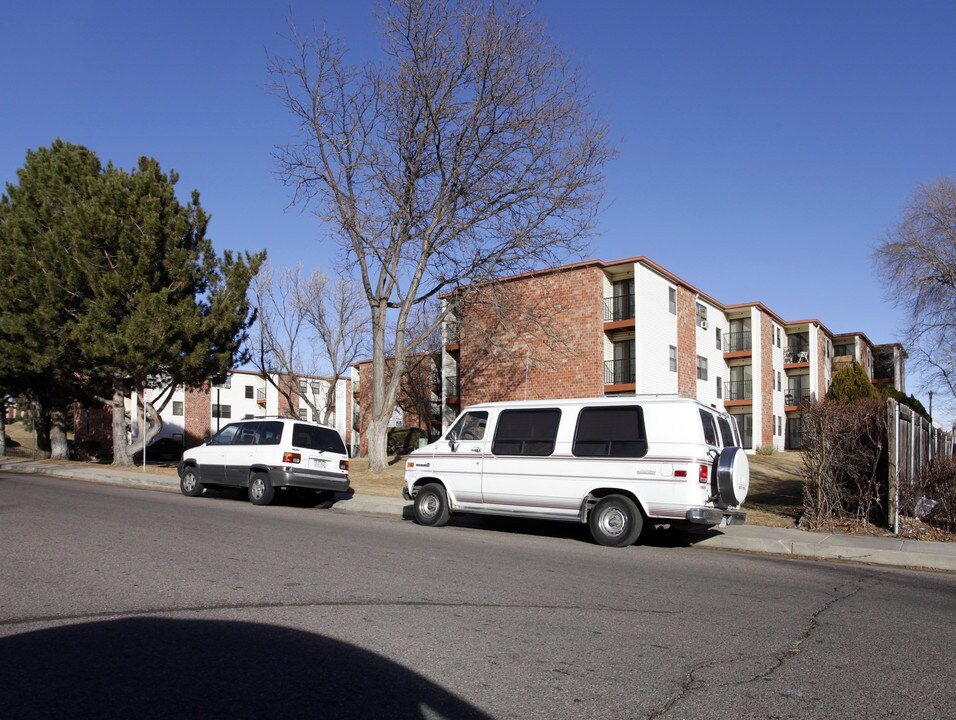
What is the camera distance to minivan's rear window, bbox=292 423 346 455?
16203 millimetres

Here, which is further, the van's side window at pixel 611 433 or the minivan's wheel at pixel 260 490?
the minivan's wheel at pixel 260 490

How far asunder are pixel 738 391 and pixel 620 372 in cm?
1376

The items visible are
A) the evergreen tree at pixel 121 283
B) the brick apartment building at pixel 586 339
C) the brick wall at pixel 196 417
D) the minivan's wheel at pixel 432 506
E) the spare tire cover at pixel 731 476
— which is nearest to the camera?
the spare tire cover at pixel 731 476

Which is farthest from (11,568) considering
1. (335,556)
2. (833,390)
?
(833,390)

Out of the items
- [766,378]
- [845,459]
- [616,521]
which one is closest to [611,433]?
[616,521]

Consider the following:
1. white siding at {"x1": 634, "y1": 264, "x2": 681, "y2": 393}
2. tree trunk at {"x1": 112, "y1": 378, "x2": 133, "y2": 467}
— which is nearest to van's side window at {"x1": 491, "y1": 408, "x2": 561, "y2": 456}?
white siding at {"x1": 634, "y1": 264, "x2": 681, "y2": 393}

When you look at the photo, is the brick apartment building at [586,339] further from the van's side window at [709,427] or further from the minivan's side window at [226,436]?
the van's side window at [709,427]

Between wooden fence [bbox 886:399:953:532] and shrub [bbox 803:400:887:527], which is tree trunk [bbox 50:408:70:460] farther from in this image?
wooden fence [bbox 886:399:953:532]

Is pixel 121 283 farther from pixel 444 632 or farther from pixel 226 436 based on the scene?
pixel 444 632

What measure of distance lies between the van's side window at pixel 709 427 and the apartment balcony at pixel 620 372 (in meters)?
20.8

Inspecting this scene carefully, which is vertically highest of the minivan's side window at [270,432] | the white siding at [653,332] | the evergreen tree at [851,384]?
the white siding at [653,332]

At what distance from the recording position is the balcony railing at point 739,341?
44.1 meters

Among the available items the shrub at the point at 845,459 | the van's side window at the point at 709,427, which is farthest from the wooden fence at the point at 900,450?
the van's side window at the point at 709,427

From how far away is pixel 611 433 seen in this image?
11.3m
